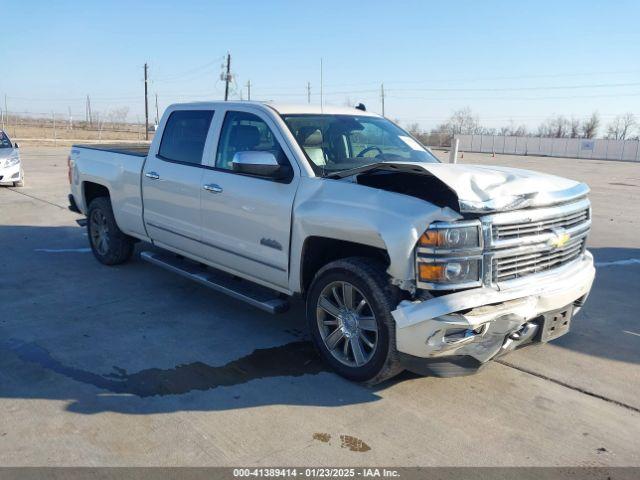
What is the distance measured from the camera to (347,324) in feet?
13.4

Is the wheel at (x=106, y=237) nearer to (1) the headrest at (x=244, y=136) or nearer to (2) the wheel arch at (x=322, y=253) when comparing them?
(1) the headrest at (x=244, y=136)

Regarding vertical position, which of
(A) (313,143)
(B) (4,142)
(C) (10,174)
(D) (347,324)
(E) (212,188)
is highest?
(A) (313,143)

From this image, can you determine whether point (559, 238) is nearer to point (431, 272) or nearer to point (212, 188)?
point (431, 272)

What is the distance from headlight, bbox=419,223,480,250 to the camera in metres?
3.46

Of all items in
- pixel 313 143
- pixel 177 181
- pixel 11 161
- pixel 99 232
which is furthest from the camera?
pixel 11 161

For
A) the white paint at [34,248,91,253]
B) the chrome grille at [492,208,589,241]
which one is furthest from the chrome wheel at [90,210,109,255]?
the chrome grille at [492,208,589,241]

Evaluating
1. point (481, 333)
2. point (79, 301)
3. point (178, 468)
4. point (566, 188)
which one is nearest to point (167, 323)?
point (79, 301)

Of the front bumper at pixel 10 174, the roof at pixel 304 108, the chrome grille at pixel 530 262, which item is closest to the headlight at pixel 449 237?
the chrome grille at pixel 530 262

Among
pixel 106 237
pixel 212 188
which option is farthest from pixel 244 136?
pixel 106 237

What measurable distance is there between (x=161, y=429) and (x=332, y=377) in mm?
1297

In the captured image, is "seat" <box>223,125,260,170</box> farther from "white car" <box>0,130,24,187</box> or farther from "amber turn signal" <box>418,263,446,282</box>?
"white car" <box>0,130,24,187</box>

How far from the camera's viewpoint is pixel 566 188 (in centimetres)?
418

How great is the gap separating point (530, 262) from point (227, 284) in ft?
8.47

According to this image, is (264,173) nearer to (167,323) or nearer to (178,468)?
(167,323)
